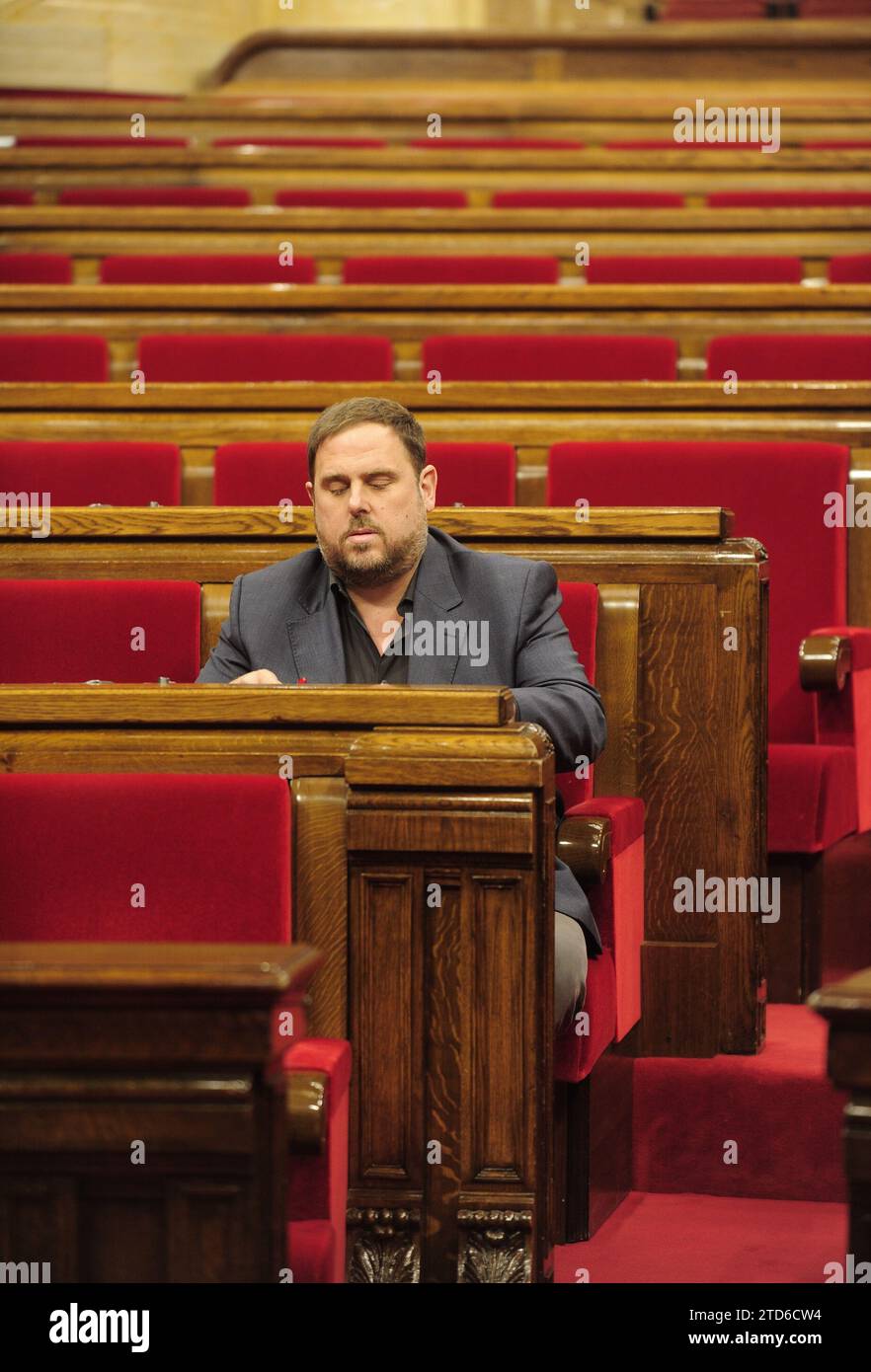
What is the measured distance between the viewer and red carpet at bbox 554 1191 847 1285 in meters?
0.65

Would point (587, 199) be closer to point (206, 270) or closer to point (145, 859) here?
point (206, 270)

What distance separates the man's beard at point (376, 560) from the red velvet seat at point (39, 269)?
0.95 meters

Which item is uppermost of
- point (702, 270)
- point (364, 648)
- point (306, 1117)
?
point (702, 270)

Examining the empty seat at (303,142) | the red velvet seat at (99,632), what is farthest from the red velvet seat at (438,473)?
the empty seat at (303,142)

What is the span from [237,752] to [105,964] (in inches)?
7.4

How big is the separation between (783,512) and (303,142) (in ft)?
4.56

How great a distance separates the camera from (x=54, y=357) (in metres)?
1.32

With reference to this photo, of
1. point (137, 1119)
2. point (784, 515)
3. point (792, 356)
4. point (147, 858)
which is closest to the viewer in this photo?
point (137, 1119)

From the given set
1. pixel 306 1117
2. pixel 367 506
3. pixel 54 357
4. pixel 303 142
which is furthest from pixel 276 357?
pixel 303 142

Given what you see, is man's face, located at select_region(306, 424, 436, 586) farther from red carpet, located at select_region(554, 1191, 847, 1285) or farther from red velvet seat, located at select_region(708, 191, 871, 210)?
red velvet seat, located at select_region(708, 191, 871, 210)

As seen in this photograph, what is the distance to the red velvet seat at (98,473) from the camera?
1.02 meters

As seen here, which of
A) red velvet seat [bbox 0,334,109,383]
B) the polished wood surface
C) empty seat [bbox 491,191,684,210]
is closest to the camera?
the polished wood surface

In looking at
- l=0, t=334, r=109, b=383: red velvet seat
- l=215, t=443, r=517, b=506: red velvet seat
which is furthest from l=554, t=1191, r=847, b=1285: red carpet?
l=0, t=334, r=109, b=383: red velvet seat

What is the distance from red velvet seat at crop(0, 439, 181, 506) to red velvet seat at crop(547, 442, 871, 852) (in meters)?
0.22
